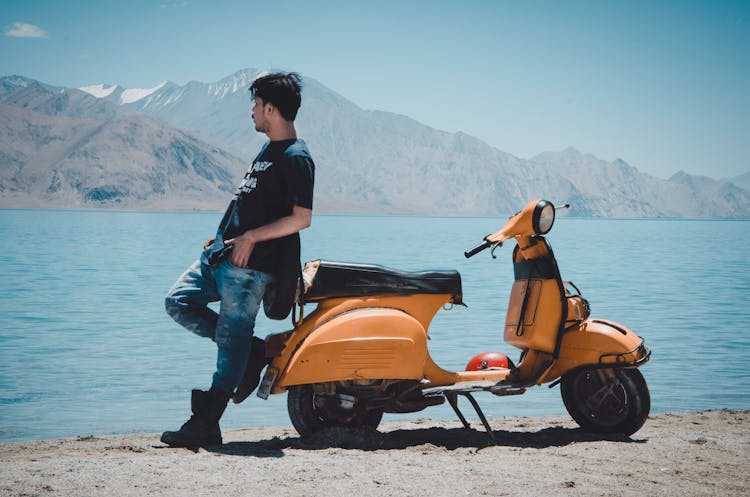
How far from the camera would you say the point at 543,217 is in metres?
5.61

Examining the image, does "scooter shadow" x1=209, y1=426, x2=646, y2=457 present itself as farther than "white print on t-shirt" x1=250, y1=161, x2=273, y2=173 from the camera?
Yes

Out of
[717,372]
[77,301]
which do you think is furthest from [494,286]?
[717,372]

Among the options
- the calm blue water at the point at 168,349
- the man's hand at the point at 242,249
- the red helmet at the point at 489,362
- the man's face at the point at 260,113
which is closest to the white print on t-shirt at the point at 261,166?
the man's face at the point at 260,113

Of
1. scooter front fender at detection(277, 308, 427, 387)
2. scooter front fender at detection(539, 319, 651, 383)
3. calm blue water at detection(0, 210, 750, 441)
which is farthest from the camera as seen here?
calm blue water at detection(0, 210, 750, 441)

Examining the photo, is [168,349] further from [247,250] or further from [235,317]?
[247,250]

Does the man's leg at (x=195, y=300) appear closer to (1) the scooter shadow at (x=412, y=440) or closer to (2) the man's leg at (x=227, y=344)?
(2) the man's leg at (x=227, y=344)

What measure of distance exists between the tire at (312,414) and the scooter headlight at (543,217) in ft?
5.35

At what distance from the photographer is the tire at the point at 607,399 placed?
218 inches

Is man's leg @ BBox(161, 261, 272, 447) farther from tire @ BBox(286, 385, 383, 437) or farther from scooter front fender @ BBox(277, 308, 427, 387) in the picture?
tire @ BBox(286, 385, 383, 437)

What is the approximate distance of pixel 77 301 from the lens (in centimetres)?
1856

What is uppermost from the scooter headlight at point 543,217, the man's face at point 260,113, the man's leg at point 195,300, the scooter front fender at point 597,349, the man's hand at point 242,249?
the man's face at point 260,113

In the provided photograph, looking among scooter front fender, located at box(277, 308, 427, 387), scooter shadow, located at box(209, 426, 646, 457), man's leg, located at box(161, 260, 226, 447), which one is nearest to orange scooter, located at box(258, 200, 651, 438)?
scooter front fender, located at box(277, 308, 427, 387)

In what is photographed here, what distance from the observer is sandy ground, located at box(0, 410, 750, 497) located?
4074 millimetres

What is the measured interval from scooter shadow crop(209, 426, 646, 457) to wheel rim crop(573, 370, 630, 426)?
0.12 m
